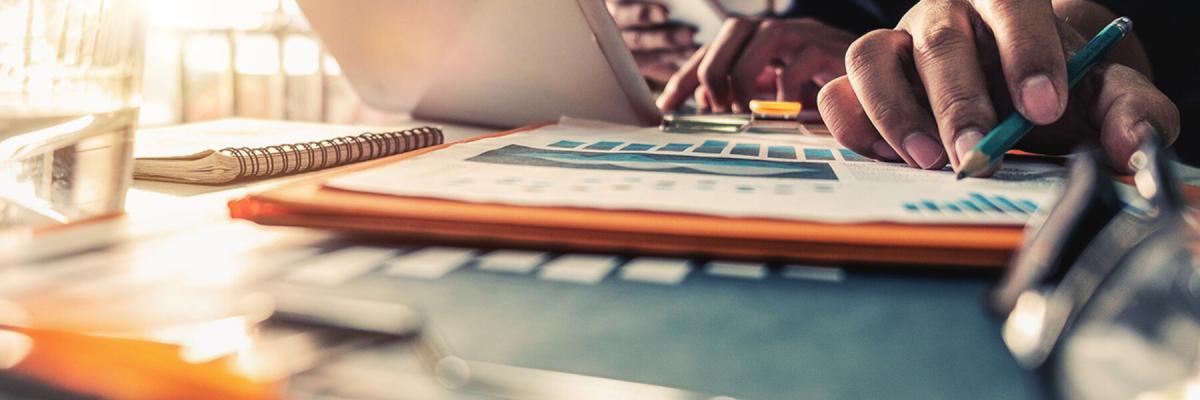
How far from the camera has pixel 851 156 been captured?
0.48m

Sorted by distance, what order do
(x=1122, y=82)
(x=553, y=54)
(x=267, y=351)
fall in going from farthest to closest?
1. (x=553, y=54)
2. (x=1122, y=82)
3. (x=267, y=351)

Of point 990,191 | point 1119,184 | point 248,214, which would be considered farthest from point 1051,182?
point 248,214

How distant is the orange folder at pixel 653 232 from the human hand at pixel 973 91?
0.60ft

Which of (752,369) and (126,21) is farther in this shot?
(126,21)

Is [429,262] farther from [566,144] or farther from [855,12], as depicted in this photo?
[855,12]

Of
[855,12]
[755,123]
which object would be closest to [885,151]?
[755,123]

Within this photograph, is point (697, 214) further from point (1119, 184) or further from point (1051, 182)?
point (1051, 182)

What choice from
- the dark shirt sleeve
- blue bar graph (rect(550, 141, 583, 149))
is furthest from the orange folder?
the dark shirt sleeve

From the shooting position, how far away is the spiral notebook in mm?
407

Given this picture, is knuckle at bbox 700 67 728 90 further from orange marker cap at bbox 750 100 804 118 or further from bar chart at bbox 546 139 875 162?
bar chart at bbox 546 139 875 162

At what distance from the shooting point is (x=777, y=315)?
0.63ft

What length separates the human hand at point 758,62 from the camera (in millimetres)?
908

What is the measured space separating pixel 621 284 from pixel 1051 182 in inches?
10.2

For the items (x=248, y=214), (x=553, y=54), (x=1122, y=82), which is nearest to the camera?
(x=248, y=214)
